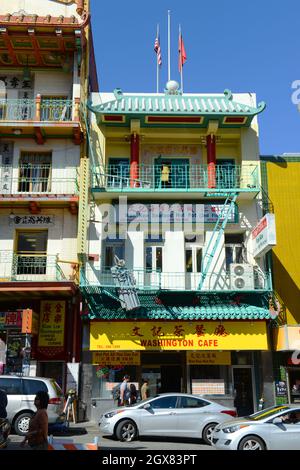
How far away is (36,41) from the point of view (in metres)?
22.2

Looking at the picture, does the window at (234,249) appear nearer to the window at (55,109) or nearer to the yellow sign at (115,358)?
the yellow sign at (115,358)

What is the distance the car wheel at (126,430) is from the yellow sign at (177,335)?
17.3 feet

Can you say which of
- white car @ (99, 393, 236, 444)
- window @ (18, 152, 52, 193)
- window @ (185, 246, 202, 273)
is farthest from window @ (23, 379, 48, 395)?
window @ (18, 152, 52, 193)

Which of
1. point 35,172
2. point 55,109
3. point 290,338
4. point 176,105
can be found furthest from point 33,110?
point 290,338

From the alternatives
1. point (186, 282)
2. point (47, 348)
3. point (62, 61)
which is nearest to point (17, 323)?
point (47, 348)

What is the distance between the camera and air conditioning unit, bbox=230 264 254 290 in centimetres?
2053

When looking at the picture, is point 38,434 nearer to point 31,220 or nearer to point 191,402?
point 191,402

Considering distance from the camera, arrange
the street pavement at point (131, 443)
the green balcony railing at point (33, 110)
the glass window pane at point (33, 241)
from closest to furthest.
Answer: the street pavement at point (131, 443), the glass window pane at point (33, 241), the green balcony railing at point (33, 110)

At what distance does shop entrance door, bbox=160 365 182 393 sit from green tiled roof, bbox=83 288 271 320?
215 cm

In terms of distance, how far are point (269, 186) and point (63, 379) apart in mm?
11436

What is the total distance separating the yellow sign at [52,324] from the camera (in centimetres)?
2041

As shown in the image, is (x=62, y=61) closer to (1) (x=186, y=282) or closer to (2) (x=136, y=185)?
(2) (x=136, y=185)

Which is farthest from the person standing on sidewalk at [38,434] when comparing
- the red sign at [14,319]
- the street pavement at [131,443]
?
the red sign at [14,319]

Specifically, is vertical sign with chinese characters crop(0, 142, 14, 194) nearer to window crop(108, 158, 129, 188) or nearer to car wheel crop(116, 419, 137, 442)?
window crop(108, 158, 129, 188)
